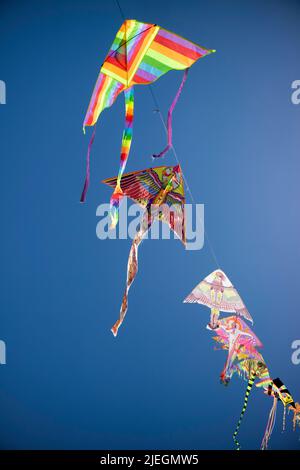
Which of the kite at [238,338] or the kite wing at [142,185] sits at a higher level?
the kite wing at [142,185]

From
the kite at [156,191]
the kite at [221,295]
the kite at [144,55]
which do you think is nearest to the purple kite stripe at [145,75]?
the kite at [144,55]

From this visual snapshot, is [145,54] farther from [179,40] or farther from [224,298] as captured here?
[224,298]

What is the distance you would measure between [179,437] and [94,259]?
1.09 m

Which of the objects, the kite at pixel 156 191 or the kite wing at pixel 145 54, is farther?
the kite at pixel 156 191

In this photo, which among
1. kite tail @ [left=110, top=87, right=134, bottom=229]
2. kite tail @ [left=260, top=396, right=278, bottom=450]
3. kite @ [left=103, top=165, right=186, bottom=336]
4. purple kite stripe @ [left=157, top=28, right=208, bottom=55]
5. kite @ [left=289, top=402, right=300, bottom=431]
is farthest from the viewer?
kite tail @ [left=260, top=396, right=278, bottom=450]

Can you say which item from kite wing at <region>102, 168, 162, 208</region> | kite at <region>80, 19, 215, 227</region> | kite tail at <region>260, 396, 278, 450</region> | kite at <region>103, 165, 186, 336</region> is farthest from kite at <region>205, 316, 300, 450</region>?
kite at <region>80, 19, 215, 227</region>

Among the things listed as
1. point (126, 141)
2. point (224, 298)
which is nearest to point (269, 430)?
point (224, 298)

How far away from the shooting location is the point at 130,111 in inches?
66.1

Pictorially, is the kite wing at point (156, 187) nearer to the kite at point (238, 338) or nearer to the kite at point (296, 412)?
the kite at point (238, 338)

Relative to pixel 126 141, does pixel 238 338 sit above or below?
below

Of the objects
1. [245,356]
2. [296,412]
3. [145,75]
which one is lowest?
[296,412]

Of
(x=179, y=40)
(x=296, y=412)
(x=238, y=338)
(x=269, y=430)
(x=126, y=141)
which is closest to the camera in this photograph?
(x=179, y=40)

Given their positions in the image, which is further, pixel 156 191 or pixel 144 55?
pixel 156 191

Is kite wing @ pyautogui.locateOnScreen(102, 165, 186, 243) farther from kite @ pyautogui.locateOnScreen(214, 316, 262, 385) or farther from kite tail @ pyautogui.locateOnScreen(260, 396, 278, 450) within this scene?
kite tail @ pyautogui.locateOnScreen(260, 396, 278, 450)
